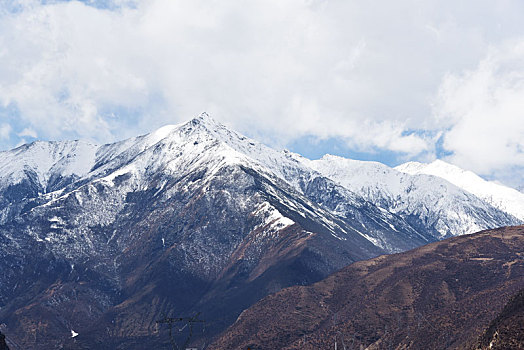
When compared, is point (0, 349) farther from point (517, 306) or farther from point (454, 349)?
point (517, 306)

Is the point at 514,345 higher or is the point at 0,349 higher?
the point at 0,349

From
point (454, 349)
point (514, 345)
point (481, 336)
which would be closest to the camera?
point (514, 345)

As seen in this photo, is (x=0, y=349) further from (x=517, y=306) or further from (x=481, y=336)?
(x=517, y=306)

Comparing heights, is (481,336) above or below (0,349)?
below

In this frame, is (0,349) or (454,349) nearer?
(0,349)

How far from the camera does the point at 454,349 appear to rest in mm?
198625

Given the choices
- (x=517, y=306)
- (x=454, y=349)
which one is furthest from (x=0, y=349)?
(x=517, y=306)

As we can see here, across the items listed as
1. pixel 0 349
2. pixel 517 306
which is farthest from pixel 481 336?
pixel 0 349

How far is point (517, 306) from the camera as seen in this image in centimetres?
18100

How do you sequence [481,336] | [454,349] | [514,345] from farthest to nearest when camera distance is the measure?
1. [454,349]
2. [481,336]
3. [514,345]

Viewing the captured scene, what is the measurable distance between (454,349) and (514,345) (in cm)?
4161

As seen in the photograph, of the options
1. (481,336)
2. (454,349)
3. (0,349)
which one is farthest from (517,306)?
(0,349)

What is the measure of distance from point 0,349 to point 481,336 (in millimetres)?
154908

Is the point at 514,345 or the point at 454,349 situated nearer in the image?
the point at 514,345
